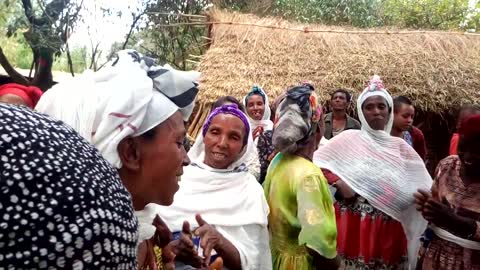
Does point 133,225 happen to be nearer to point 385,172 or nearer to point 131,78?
point 131,78

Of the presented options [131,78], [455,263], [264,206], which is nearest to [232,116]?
[264,206]

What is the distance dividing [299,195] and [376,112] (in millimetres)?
1608

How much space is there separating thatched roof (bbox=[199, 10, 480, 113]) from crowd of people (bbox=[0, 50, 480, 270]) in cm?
346

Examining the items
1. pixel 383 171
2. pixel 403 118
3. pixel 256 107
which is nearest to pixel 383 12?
pixel 403 118

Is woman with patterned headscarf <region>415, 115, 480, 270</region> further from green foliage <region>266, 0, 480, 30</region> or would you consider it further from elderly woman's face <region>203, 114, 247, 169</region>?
green foliage <region>266, 0, 480, 30</region>

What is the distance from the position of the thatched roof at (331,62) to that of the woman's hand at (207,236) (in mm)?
6476

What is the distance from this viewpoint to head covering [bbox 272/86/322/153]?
295cm

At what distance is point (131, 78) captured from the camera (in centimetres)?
163

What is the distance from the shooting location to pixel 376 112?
414cm

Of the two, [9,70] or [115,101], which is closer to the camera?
[115,101]

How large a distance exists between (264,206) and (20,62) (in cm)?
2801

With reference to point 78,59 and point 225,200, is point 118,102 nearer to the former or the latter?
point 225,200

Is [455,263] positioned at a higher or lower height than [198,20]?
lower

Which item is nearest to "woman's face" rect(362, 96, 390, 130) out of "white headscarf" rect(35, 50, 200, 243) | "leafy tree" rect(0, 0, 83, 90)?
"white headscarf" rect(35, 50, 200, 243)
